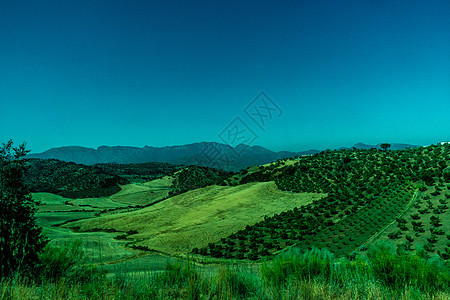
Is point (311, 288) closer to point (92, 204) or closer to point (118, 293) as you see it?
point (118, 293)

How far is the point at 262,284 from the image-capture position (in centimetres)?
600

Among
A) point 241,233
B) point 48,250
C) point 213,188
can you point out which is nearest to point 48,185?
point 213,188

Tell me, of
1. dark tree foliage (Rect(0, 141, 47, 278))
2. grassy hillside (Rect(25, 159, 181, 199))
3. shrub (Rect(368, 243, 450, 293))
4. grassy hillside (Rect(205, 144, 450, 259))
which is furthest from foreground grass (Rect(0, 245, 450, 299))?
grassy hillside (Rect(25, 159, 181, 199))

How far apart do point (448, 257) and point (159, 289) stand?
18952 mm

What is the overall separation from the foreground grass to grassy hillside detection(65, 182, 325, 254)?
861 inches

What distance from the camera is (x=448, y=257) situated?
1652 centimetres

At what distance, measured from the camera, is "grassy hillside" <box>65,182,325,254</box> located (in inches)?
1318

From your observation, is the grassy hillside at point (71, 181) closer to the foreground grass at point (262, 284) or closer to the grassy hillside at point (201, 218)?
the grassy hillside at point (201, 218)

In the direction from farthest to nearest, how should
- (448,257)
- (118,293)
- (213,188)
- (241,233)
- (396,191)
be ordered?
(213,188) < (396,191) < (241,233) < (448,257) < (118,293)

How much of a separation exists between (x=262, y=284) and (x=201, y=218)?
3955cm

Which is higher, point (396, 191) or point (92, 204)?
point (396, 191)

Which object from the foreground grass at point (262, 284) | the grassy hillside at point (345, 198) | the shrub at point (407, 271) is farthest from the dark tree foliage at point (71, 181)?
the shrub at point (407, 271)

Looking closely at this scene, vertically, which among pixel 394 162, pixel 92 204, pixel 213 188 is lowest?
pixel 92 204

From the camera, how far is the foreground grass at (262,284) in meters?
5.45
